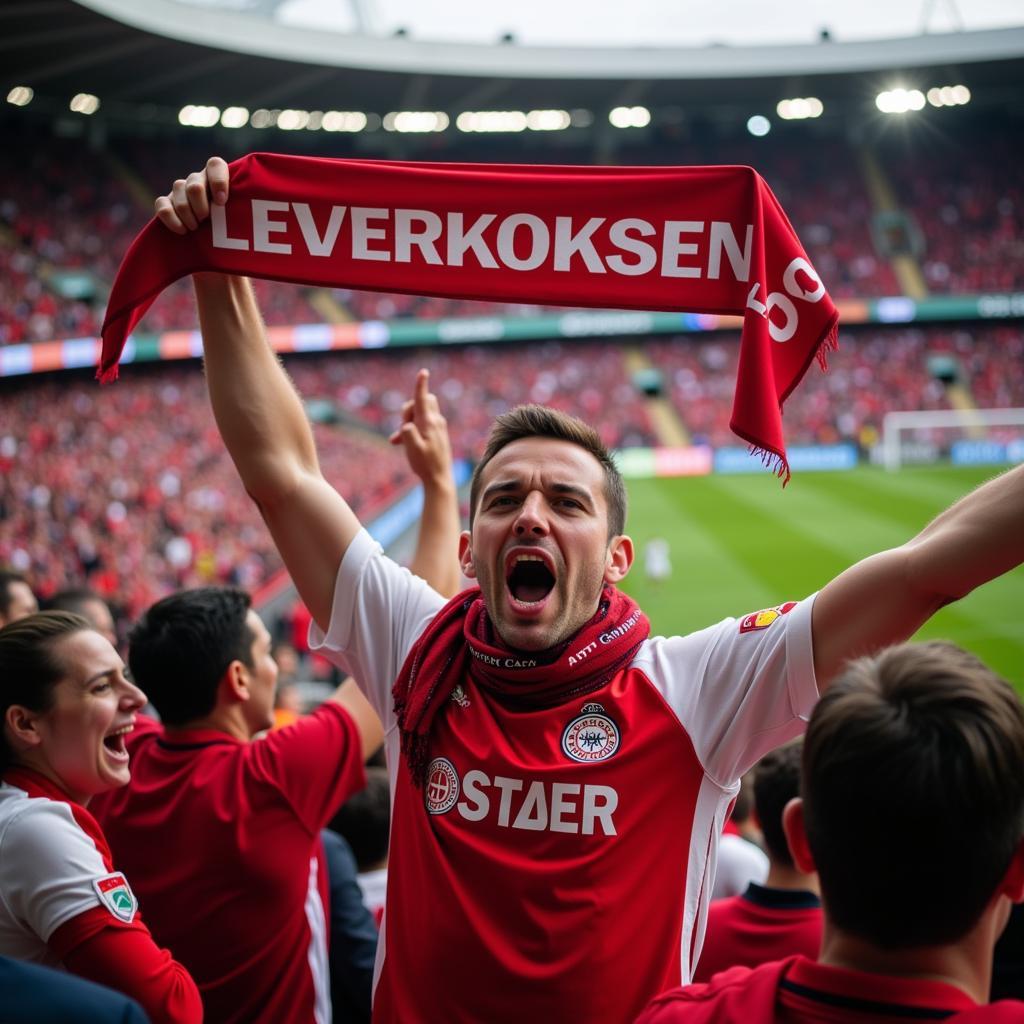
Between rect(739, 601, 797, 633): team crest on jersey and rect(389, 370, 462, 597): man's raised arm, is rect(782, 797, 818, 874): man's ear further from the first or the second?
rect(389, 370, 462, 597): man's raised arm

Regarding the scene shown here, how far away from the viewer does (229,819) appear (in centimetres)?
271

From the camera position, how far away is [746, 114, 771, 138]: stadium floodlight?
36312 mm

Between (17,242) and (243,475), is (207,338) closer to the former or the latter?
(243,475)

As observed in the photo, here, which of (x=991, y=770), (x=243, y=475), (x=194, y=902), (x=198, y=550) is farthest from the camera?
(x=198, y=550)

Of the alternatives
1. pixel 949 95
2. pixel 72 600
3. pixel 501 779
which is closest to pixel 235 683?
pixel 501 779

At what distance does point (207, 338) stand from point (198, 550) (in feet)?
55.8

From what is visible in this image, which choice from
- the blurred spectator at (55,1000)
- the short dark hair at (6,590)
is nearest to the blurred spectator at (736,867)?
the blurred spectator at (55,1000)

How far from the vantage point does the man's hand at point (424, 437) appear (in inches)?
119

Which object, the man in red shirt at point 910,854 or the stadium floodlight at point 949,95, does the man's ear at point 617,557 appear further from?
the stadium floodlight at point 949,95

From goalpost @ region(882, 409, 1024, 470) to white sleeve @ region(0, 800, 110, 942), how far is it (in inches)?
1171

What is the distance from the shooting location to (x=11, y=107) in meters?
27.1

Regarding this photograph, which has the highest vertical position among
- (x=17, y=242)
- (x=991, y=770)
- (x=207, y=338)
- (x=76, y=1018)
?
(x=17, y=242)

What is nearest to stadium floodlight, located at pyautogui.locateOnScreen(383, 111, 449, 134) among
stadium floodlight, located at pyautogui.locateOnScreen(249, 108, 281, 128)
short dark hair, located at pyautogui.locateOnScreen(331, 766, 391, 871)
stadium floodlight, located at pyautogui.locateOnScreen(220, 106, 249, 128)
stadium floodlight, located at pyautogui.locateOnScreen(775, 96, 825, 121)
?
stadium floodlight, located at pyautogui.locateOnScreen(249, 108, 281, 128)

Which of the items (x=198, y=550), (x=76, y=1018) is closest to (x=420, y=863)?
(x=76, y=1018)
